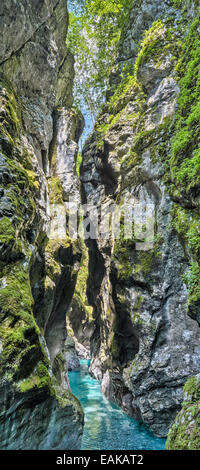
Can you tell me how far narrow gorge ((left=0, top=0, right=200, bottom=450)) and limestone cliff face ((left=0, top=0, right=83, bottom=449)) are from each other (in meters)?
0.04

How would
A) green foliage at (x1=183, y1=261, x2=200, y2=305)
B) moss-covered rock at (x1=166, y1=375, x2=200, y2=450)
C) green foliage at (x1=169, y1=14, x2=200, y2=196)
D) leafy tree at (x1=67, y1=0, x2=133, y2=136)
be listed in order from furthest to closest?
leafy tree at (x1=67, y1=0, x2=133, y2=136) < green foliage at (x1=169, y1=14, x2=200, y2=196) < green foliage at (x1=183, y1=261, x2=200, y2=305) < moss-covered rock at (x1=166, y1=375, x2=200, y2=450)

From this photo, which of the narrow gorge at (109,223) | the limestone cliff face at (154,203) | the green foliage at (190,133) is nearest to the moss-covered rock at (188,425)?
the narrow gorge at (109,223)

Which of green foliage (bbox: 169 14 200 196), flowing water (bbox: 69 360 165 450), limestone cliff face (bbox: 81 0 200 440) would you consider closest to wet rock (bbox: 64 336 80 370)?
limestone cliff face (bbox: 81 0 200 440)

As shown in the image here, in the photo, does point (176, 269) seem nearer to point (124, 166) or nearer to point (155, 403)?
point (155, 403)

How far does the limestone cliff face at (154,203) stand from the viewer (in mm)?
9453

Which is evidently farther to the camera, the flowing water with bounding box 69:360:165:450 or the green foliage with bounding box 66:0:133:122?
the green foliage with bounding box 66:0:133:122

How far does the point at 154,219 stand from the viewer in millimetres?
12508

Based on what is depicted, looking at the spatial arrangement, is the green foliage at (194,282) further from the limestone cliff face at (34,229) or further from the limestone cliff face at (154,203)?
the limestone cliff face at (34,229)

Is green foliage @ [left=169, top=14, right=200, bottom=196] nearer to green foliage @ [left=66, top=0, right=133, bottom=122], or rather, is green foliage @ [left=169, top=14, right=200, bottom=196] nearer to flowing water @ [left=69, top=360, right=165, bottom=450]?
flowing water @ [left=69, top=360, right=165, bottom=450]

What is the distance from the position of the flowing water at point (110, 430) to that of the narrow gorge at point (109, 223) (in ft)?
1.63

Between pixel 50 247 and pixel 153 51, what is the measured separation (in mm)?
10539

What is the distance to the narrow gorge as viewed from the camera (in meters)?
5.36

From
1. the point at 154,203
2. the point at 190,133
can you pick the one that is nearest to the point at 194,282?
the point at 190,133

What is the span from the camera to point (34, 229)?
7.95 m
